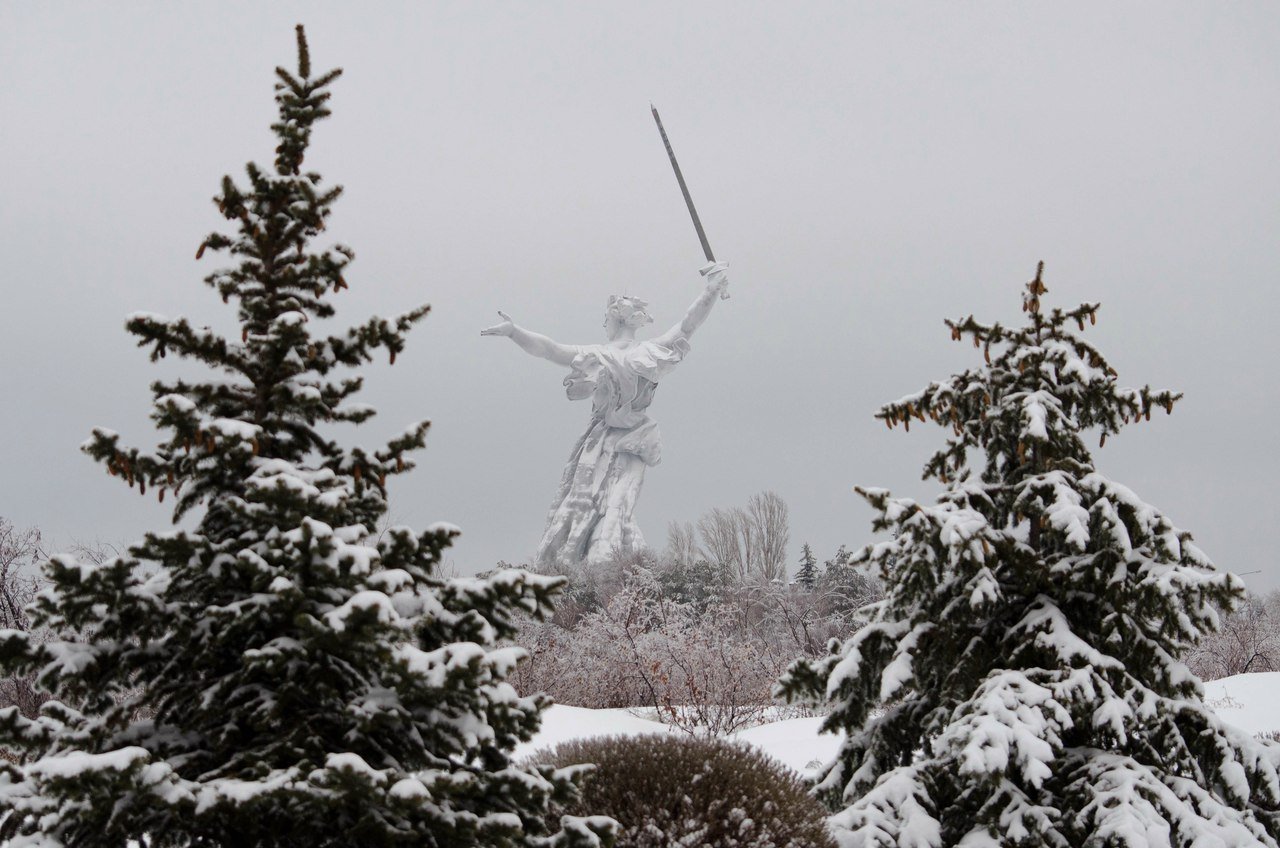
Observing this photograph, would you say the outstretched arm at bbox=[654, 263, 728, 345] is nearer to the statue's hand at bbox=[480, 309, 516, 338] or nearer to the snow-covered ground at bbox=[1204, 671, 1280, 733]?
the statue's hand at bbox=[480, 309, 516, 338]

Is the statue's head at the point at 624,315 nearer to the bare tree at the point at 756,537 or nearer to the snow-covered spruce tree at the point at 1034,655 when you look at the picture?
the bare tree at the point at 756,537

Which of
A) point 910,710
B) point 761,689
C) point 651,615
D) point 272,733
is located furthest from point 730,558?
point 272,733

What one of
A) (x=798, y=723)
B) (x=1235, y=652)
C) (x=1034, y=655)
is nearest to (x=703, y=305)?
(x=1235, y=652)

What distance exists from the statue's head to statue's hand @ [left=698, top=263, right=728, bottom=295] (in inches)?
142

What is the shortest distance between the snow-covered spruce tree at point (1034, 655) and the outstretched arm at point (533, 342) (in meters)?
27.5

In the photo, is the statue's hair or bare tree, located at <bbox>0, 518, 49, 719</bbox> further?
the statue's hair

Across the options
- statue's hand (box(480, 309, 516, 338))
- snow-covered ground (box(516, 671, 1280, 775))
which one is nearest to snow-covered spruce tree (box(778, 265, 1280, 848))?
snow-covered ground (box(516, 671, 1280, 775))

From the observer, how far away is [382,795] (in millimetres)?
3467

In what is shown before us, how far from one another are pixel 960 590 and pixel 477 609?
315cm

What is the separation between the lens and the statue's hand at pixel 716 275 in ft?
116

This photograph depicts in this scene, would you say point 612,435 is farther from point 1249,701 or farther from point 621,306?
point 1249,701

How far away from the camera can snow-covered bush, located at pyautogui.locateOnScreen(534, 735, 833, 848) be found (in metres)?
5.18

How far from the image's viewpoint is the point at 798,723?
16.2 m

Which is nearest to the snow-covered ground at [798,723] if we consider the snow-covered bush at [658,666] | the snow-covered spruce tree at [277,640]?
the snow-covered bush at [658,666]
